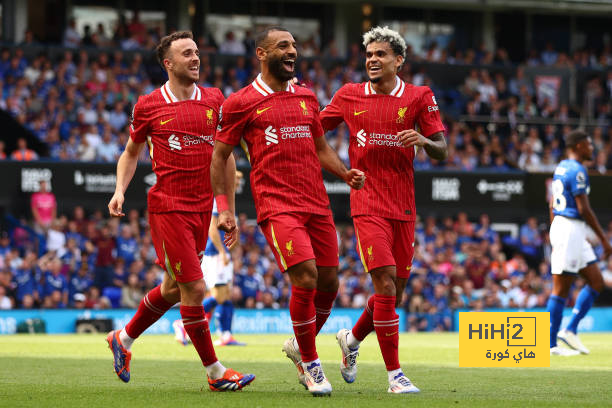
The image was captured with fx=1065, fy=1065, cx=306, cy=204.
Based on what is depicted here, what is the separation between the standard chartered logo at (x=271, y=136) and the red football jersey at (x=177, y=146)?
79cm

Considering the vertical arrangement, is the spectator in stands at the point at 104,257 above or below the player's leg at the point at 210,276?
below

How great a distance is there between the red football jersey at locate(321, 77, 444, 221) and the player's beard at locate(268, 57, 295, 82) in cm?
87

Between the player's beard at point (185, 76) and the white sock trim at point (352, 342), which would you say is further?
the white sock trim at point (352, 342)

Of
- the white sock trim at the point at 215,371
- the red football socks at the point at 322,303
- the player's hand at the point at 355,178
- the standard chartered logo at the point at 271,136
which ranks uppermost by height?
the standard chartered logo at the point at 271,136

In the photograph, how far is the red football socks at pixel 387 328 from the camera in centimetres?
789

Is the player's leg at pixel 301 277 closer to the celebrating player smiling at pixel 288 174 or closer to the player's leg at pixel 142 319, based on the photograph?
the celebrating player smiling at pixel 288 174

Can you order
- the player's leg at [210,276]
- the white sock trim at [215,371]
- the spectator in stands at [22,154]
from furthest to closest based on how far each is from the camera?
the spectator in stands at [22,154] → the player's leg at [210,276] → the white sock trim at [215,371]

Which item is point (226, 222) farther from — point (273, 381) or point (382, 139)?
point (273, 381)

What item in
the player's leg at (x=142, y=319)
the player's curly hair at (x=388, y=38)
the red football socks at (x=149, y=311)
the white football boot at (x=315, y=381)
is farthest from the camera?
the red football socks at (x=149, y=311)

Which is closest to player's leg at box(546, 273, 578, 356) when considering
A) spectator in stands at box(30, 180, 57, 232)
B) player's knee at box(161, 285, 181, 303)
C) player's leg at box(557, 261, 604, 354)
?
player's leg at box(557, 261, 604, 354)

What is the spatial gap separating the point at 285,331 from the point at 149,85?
836 cm

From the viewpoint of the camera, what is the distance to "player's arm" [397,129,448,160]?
785cm

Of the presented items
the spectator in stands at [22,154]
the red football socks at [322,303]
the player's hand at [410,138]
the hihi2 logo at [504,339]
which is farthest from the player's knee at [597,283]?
the spectator in stands at [22,154]

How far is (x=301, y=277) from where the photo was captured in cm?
761
